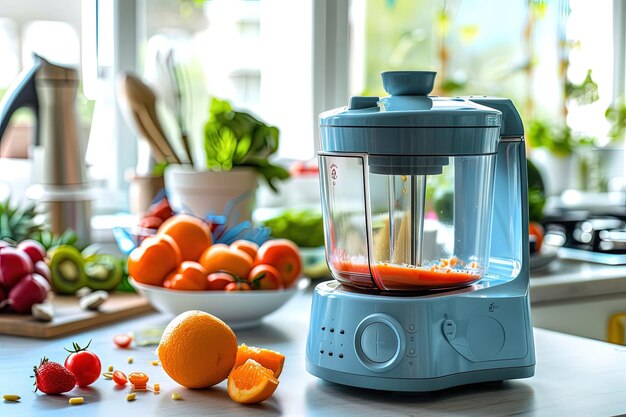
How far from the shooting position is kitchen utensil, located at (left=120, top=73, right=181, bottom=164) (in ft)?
6.33

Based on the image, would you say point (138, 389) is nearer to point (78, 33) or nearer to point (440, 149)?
point (440, 149)

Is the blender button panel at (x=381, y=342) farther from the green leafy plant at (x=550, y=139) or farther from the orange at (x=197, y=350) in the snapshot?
the green leafy plant at (x=550, y=139)

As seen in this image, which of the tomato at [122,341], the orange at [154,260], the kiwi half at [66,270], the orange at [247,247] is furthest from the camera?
the kiwi half at [66,270]

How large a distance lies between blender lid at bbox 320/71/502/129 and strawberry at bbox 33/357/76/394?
41cm

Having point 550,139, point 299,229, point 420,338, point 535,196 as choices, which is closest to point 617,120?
point 550,139

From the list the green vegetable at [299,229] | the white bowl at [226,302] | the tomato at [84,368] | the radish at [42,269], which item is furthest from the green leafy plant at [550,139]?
the tomato at [84,368]

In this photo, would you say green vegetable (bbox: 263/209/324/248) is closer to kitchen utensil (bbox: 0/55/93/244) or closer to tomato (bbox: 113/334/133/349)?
kitchen utensil (bbox: 0/55/93/244)

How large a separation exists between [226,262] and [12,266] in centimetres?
35

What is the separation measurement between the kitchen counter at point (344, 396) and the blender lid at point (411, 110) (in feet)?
1.03

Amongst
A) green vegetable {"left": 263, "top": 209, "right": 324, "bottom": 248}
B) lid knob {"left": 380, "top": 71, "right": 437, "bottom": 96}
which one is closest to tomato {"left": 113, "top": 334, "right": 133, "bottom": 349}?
lid knob {"left": 380, "top": 71, "right": 437, "bottom": 96}

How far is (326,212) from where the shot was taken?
1.15m

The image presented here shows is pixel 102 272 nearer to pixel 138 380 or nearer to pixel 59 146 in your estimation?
pixel 59 146

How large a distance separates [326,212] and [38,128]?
0.91 m

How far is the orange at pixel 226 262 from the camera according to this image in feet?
4.81
